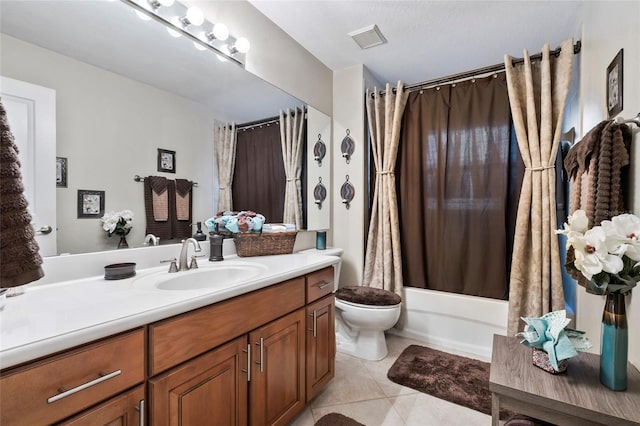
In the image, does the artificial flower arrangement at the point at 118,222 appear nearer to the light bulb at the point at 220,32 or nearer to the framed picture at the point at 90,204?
the framed picture at the point at 90,204

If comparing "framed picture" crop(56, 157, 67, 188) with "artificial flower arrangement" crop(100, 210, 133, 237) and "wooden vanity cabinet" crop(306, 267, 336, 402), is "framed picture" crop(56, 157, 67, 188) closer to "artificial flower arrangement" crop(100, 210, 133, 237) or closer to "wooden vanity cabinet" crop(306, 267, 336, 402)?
"artificial flower arrangement" crop(100, 210, 133, 237)

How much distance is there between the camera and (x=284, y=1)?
1.85 metres

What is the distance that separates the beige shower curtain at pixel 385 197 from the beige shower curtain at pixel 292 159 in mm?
685

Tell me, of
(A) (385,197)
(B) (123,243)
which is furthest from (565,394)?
(A) (385,197)

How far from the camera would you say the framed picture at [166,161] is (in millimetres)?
1472

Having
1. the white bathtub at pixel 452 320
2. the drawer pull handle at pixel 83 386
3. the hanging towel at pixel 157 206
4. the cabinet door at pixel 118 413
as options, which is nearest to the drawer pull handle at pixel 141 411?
the cabinet door at pixel 118 413

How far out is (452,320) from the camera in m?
2.35

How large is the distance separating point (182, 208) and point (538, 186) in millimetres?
2248

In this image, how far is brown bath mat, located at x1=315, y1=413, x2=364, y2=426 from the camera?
4.95ft

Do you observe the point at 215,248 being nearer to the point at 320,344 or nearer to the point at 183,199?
the point at 183,199

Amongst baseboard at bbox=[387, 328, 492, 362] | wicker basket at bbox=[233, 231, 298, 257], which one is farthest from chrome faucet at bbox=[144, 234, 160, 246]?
baseboard at bbox=[387, 328, 492, 362]

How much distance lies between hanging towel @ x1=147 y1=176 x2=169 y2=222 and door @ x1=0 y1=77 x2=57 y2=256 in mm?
372

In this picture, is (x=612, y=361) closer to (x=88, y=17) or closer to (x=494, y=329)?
(x=494, y=329)

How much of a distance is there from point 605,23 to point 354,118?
1641 millimetres
